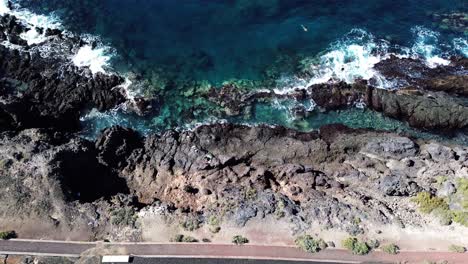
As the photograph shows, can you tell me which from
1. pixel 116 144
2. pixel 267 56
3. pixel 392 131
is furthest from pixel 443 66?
pixel 116 144

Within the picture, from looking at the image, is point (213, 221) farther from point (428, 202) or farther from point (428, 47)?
point (428, 47)

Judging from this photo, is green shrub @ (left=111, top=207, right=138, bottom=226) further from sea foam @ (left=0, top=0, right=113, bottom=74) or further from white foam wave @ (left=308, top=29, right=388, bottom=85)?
white foam wave @ (left=308, top=29, right=388, bottom=85)

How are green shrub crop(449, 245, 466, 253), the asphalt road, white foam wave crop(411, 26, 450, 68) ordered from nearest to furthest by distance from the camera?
1. the asphalt road
2. green shrub crop(449, 245, 466, 253)
3. white foam wave crop(411, 26, 450, 68)

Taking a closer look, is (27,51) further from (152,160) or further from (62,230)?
(62,230)

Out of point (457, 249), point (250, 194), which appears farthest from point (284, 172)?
point (457, 249)

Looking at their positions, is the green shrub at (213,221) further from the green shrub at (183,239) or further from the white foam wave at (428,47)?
the white foam wave at (428,47)

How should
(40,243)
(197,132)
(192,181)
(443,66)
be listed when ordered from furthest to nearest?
1. (443,66)
2. (197,132)
3. (192,181)
4. (40,243)

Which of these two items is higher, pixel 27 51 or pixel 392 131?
pixel 27 51

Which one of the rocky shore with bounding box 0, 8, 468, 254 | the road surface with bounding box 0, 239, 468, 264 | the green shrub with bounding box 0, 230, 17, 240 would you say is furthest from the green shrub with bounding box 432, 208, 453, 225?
the green shrub with bounding box 0, 230, 17, 240
